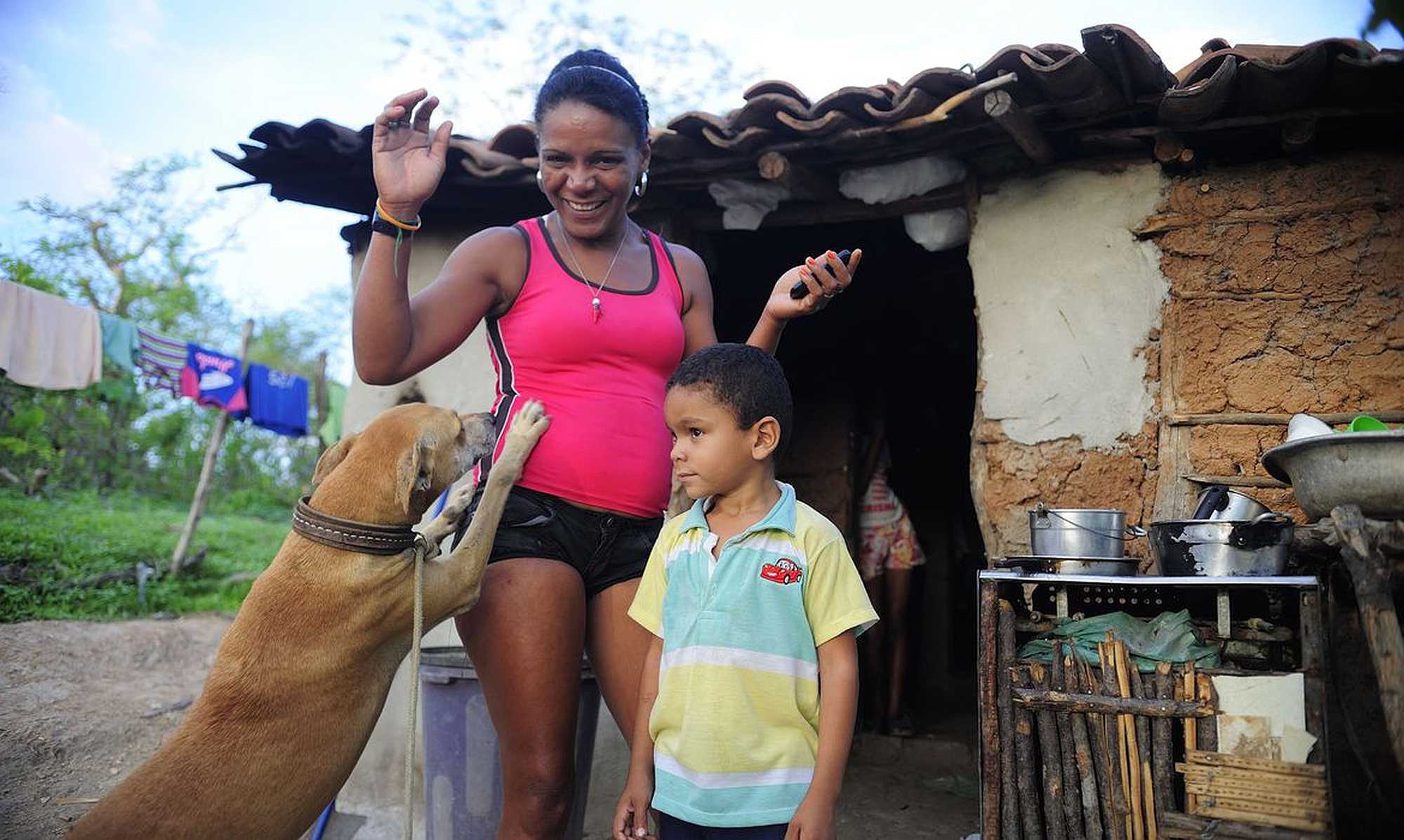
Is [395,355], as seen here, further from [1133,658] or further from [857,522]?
[857,522]

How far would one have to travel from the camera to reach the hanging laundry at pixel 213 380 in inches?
359

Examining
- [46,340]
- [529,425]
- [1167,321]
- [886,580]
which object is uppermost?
[46,340]

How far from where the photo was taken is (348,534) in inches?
94.0

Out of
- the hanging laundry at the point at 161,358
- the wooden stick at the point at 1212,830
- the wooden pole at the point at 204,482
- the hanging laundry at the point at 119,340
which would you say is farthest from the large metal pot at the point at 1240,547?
the wooden pole at the point at 204,482

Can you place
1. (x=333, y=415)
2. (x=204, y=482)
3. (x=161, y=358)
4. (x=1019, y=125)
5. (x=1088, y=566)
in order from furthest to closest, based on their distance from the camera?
(x=333, y=415) < (x=204, y=482) < (x=161, y=358) < (x=1019, y=125) < (x=1088, y=566)

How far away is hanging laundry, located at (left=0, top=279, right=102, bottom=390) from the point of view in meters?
7.27

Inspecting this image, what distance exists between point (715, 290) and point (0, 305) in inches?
222

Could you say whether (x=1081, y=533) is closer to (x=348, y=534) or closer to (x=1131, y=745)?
(x=1131, y=745)

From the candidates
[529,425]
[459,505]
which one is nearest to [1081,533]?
[529,425]

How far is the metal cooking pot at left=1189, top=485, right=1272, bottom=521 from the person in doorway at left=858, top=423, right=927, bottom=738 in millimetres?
3257

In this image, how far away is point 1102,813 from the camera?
8.57 feet

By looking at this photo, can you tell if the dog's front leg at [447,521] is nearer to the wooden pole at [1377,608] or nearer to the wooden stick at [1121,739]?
the wooden stick at [1121,739]

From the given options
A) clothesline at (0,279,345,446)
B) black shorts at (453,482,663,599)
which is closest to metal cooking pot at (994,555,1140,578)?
black shorts at (453,482,663,599)

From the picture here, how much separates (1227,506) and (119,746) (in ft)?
19.9
